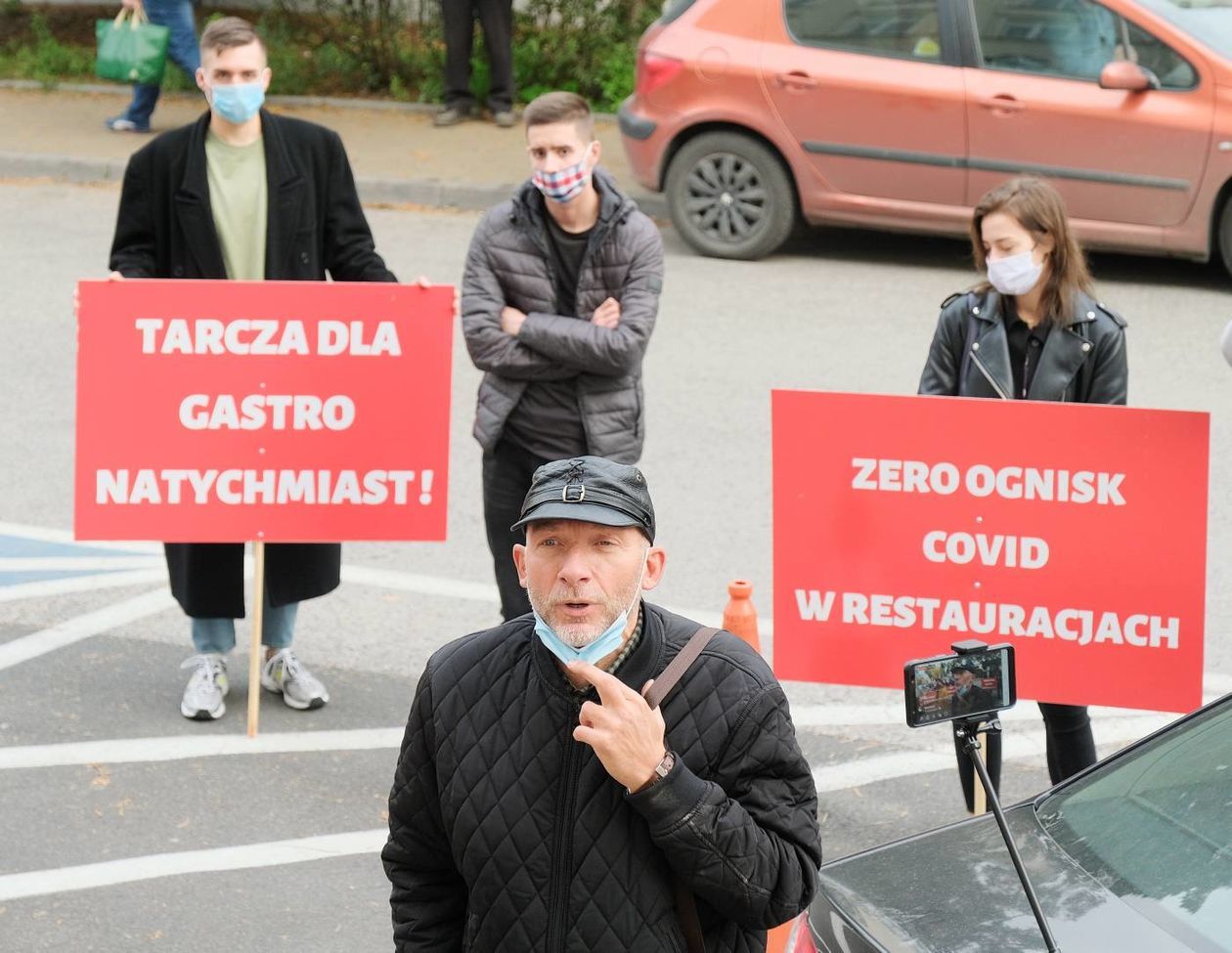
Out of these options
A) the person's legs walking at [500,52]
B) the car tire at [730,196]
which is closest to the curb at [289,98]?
the person's legs walking at [500,52]

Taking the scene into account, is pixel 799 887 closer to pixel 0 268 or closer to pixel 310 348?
pixel 310 348

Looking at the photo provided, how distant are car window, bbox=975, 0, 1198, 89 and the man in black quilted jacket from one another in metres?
8.77

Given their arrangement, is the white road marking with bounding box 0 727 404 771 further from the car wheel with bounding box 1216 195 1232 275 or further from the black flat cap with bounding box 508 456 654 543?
the car wheel with bounding box 1216 195 1232 275

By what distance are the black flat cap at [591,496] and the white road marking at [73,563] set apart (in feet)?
16.2

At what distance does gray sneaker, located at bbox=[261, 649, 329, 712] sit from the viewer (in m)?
6.58

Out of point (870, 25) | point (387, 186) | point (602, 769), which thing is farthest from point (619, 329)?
point (387, 186)

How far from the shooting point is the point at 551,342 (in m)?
6.05

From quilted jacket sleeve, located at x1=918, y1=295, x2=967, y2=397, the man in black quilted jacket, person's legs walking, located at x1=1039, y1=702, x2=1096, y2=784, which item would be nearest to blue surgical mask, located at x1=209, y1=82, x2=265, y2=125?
quilted jacket sleeve, located at x1=918, y1=295, x2=967, y2=397

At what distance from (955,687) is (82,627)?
14.9 feet

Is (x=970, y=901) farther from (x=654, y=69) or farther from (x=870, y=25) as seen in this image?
(x=654, y=69)

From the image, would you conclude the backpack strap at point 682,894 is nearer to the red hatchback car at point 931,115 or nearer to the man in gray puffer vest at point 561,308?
the man in gray puffer vest at point 561,308

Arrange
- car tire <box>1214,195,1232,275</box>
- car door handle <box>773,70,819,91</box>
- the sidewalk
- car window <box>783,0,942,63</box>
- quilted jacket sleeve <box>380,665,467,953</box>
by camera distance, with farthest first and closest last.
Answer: the sidewalk < car door handle <box>773,70,819,91</box> < car window <box>783,0,942,63</box> < car tire <box>1214,195,1232,275</box> < quilted jacket sleeve <box>380,665,467,953</box>

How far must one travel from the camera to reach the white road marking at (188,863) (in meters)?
5.46

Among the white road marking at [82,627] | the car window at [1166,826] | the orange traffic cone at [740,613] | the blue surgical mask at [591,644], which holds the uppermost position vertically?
the blue surgical mask at [591,644]
